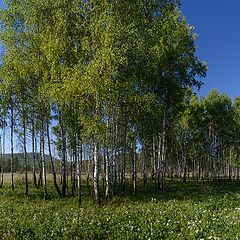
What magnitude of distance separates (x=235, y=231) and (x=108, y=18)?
1702 centimetres

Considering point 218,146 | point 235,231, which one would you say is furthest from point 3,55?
point 218,146

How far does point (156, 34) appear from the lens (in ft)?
102

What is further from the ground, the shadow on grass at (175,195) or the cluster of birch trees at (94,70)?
the cluster of birch trees at (94,70)

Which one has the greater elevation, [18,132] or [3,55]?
[3,55]

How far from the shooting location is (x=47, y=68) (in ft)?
92.9

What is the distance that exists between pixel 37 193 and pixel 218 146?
4104cm

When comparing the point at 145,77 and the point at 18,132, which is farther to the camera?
the point at 18,132

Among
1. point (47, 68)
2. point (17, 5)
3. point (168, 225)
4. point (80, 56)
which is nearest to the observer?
point (168, 225)

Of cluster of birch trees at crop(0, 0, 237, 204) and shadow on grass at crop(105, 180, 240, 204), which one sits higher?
cluster of birch trees at crop(0, 0, 237, 204)

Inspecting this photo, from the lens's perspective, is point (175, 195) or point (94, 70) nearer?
point (94, 70)

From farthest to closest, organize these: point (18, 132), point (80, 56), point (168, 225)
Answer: point (18, 132) < point (80, 56) < point (168, 225)

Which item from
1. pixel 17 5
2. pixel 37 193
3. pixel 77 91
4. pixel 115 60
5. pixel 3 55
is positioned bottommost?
pixel 37 193

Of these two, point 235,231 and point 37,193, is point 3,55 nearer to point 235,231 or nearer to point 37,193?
point 37,193

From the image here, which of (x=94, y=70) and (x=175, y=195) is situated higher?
(x=94, y=70)
